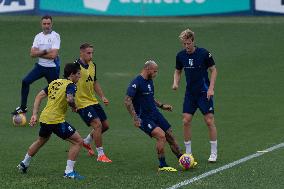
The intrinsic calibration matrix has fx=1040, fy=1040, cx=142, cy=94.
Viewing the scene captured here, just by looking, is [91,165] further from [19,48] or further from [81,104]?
[19,48]

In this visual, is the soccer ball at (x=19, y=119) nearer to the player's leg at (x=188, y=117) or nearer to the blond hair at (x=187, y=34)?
the player's leg at (x=188, y=117)

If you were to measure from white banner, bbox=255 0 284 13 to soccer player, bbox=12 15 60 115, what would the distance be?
1550 centimetres

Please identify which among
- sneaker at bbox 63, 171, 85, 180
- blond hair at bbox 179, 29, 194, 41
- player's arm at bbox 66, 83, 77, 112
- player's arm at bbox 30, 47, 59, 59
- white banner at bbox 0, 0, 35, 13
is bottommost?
sneaker at bbox 63, 171, 85, 180

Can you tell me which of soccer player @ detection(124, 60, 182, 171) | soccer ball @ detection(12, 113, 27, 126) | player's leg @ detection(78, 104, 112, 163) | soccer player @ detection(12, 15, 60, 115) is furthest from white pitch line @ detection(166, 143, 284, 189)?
soccer ball @ detection(12, 113, 27, 126)

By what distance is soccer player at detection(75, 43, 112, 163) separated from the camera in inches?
794

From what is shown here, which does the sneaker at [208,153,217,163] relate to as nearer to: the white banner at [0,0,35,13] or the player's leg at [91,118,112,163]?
the player's leg at [91,118,112,163]

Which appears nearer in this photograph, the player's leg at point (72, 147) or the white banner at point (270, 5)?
the player's leg at point (72, 147)

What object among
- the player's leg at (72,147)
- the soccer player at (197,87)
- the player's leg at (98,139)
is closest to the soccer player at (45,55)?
the player's leg at (98,139)

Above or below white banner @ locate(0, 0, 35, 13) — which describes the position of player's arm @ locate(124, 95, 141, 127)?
below

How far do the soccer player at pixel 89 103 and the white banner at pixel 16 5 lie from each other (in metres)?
18.5

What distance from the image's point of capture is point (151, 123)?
19.1m

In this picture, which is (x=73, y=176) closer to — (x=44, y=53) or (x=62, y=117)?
(x=62, y=117)

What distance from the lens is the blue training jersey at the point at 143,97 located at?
19234mm

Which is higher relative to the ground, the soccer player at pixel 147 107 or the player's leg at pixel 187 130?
the soccer player at pixel 147 107
